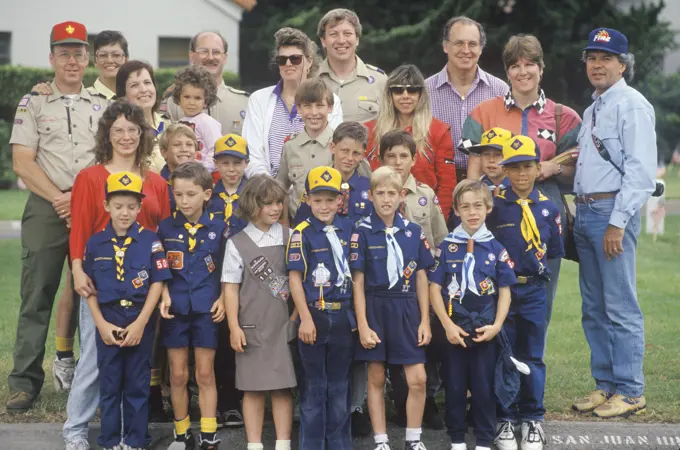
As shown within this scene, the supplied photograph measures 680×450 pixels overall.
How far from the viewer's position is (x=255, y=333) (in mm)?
6328

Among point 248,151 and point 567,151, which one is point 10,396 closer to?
point 248,151

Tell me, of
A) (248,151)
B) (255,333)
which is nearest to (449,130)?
(248,151)

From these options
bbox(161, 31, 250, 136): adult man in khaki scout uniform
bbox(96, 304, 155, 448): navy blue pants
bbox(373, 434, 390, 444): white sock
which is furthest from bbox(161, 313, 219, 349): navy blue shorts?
bbox(161, 31, 250, 136): adult man in khaki scout uniform

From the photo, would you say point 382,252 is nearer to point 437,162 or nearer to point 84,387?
point 437,162

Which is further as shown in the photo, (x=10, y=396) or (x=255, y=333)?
(x=10, y=396)

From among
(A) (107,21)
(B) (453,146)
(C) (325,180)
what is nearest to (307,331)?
(C) (325,180)

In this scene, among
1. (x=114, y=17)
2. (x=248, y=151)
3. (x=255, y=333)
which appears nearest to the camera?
(x=255, y=333)

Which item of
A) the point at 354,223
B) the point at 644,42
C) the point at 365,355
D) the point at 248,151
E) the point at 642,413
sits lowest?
the point at 642,413

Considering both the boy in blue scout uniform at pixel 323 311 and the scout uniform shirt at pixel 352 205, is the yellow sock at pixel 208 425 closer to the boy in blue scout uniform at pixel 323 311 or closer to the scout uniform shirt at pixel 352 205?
the boy in blue scout uniform at pixel 323 311

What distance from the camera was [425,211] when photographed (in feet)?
22.2

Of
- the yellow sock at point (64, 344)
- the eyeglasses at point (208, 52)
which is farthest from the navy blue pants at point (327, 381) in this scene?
the eyeglasses at point (208, 52)

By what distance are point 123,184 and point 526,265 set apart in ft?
8.47

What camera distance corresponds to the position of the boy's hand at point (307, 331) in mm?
6219

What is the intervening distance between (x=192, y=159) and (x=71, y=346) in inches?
74.1
